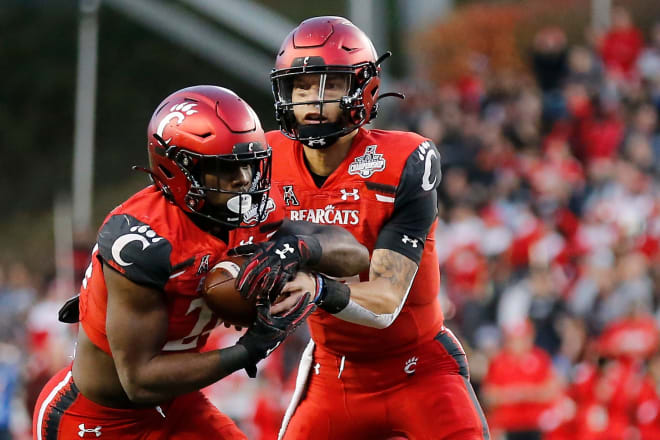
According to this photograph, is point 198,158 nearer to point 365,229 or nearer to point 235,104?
point 235,104

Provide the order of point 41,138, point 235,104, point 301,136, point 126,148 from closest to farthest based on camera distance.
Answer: point 235,104
point 301,136
point 126,148
point 41,138

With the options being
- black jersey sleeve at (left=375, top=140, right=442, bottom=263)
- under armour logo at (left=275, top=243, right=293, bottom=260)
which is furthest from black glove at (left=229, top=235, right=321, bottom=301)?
black jersey sleeve at (left=375, top=140, right=442, bottom=263)

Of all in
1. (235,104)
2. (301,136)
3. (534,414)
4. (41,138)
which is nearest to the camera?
(235,104)

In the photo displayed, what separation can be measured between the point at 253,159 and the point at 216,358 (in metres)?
0.70

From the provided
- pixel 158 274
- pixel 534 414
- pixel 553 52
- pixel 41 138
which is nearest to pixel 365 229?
pixel 158 274

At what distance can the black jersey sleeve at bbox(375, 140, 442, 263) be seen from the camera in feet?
15.0

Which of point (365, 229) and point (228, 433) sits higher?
point (365, 229)

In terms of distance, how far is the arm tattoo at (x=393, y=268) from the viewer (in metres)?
4.47

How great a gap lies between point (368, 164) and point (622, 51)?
8542mm

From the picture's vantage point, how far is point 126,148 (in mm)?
19172

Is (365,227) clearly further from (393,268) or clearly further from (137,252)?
(137,252)

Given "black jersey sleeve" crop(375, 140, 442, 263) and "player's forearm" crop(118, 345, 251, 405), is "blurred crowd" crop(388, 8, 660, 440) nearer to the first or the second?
"black jersey sleeve" crop(375, 140, 442, 263)

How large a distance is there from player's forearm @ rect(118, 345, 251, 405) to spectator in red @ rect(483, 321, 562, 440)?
5873 millimetres

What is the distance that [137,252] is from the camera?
12.4ft
